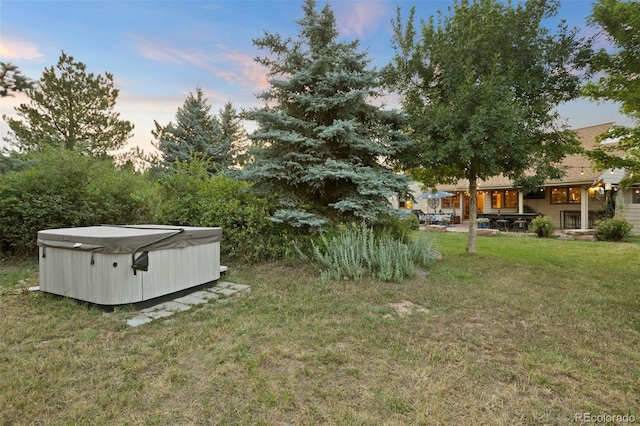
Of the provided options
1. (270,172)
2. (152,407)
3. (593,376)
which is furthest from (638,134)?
(152,407)

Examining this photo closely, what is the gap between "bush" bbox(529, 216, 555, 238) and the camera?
1199cm

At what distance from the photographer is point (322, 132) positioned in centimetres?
609

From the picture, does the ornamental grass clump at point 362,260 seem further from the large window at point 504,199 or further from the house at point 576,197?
the large window at point 504,199

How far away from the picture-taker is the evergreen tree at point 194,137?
48.0ft

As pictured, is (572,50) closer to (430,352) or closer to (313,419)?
(430,352)

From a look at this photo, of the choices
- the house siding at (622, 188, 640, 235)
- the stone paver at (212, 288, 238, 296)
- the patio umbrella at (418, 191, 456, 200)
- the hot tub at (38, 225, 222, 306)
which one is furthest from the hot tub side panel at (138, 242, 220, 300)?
the house siding at (622, 188, 640, 235)

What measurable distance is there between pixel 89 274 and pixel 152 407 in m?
2.39

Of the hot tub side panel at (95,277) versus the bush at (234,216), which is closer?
the hot tub side panel at (95,277)

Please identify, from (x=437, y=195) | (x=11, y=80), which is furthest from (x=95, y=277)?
(x=437, y=195)

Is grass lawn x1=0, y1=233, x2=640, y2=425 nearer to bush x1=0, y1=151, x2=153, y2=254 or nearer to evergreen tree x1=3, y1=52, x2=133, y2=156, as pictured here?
bush x1=0, y1=151, x2=153, y2=254

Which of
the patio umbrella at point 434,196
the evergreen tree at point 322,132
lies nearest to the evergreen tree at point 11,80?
the evergreen tree at point 322,132

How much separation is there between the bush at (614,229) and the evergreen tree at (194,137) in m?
15.3

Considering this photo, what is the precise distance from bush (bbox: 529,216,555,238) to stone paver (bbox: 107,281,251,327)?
1222 cm

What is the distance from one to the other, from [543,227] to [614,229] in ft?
6.64
